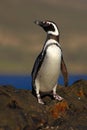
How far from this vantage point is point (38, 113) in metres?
9.90

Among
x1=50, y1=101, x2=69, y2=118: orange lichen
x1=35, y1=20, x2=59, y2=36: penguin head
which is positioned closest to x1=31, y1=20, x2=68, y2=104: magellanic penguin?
x1=35, y1=20, x2=59, y2=36: penguin head

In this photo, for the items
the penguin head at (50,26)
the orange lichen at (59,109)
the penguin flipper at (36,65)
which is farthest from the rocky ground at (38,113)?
the penguin head at (50,26)

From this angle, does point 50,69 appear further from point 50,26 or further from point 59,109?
point 50,26

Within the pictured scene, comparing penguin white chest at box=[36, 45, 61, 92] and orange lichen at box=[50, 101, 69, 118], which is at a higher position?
penguin white chest at box=[36, 45, 61, 92]

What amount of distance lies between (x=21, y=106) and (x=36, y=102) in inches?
23.2

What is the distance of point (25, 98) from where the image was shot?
33.5 feet

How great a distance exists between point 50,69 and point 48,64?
5.4 inches

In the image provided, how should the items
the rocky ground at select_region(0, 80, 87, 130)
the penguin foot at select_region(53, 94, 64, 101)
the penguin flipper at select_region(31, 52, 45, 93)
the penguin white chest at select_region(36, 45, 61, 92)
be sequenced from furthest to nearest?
the penguin foot at select_region(53, 94, 64, 101) < the penguin flipper at select_region(31, 52, 45, 93) < the penguin white chest at select_region(36, 45, 61, 92) < the rocky ground at select_region(0, 80, 87, 130)

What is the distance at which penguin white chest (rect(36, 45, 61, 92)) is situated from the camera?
34.9 ft

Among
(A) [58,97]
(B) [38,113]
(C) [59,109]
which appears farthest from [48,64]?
(B) [38,113]

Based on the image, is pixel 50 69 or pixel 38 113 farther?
pixel 50 69

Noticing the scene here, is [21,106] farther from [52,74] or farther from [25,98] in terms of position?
[52,74]

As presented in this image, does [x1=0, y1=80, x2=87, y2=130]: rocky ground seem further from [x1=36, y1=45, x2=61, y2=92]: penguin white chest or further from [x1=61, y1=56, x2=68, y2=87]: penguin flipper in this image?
[x1=61, y1=56, x2=68, y2=87]: penguin flipper

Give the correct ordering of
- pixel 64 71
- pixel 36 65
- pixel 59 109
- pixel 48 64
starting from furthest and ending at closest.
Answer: pixel 64 71, pixel 36 65, pixel 48 64, pixel 59 109
